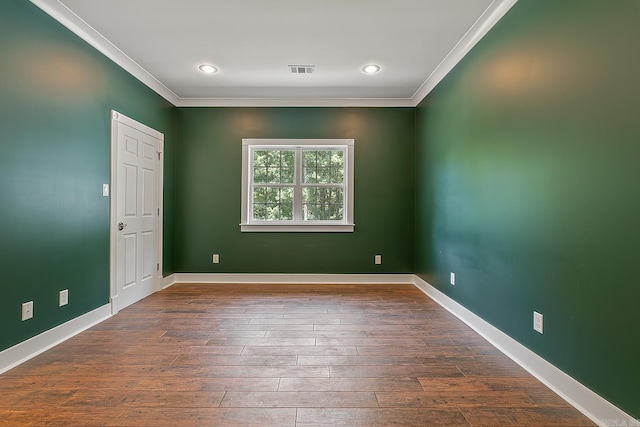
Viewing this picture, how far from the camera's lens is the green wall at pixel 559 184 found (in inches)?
57.9

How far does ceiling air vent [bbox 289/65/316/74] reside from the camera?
11.5ft

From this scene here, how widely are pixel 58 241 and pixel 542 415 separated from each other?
3476 millimetres

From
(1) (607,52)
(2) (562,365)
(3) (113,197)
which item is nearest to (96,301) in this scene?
(3) (113,197)

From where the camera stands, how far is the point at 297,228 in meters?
4.60

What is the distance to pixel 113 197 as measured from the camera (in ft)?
10.3

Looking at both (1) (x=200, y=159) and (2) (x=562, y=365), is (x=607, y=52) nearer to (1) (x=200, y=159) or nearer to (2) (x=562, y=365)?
(2) (x=562, y=365)

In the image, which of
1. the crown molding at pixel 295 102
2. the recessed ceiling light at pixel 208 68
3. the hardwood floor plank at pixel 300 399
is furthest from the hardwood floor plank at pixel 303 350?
the crown molding at pixel 295 102

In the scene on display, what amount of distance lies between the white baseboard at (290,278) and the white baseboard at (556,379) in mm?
1599

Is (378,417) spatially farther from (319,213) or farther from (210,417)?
(319,213)

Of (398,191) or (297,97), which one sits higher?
(297,97)

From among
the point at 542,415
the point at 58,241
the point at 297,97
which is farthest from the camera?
the point at 297,97

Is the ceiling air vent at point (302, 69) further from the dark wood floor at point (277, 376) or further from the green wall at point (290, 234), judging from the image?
the dark wood floor at point (277, 376)

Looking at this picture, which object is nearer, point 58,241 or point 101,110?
point 58,241

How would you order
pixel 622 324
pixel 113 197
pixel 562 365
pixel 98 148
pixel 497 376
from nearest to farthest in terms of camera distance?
pixel 622 324, pixel 562 365, pixel 497 376, pixel 98 148, pixel 113 197
